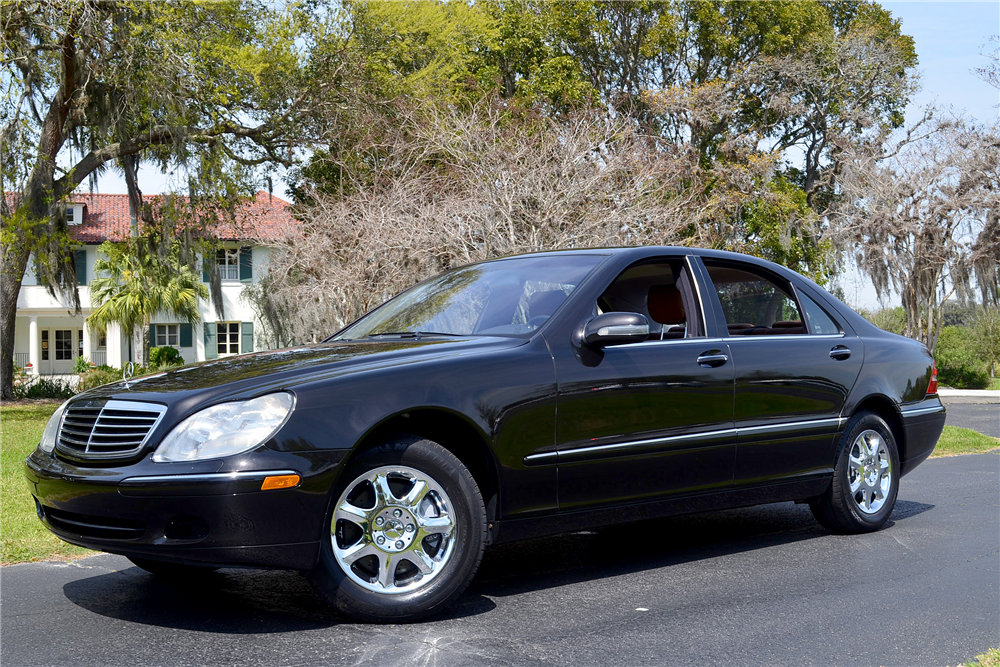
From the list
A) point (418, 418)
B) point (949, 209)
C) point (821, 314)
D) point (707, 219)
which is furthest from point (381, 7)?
point (418, 418)

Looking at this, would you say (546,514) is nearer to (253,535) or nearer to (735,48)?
(253,535)

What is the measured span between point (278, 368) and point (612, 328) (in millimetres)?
1592

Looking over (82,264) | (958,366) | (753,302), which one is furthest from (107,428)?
(82,264)

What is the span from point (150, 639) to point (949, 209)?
29.6m

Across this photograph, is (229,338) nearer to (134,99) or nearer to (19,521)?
(134,99)

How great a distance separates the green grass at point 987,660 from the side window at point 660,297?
90.5 inches

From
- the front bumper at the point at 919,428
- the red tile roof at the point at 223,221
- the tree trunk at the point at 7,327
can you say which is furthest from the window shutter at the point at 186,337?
the front bumper at the point at 919,428

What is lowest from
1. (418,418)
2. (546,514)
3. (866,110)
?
(546,514)

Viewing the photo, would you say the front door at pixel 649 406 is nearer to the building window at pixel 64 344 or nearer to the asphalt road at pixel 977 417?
the asphalt road at pixel 977 417

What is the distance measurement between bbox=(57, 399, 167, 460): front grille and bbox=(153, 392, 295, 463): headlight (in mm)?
138

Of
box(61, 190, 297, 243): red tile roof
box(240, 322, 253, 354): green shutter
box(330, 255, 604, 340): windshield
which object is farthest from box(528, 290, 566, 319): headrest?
box(240, 322, 253, 354): green shutter

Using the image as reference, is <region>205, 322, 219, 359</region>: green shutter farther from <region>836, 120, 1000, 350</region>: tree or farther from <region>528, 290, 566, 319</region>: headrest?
<region>528, 290, 566, 319</region>: headrest

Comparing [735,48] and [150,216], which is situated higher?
[735,48]

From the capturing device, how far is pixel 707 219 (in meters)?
28.0
